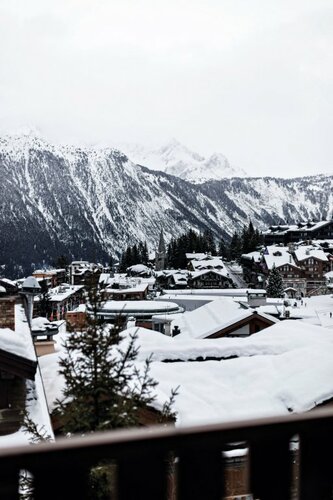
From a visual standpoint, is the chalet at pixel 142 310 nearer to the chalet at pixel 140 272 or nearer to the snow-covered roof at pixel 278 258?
the snow-covered roof at pixel 278 258

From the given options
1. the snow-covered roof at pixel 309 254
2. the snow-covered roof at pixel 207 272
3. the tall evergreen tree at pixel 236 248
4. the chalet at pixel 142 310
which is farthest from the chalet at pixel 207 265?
the chalet at pixel 142 310

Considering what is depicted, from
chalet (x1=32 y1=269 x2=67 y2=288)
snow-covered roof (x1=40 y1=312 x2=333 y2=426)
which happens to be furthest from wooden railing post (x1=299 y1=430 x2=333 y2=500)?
chalet (x1=32 y1=269 x2=67 y2=288)

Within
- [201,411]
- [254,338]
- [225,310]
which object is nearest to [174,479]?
[201,411]

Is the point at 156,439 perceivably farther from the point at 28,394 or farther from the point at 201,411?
the point at 201,411

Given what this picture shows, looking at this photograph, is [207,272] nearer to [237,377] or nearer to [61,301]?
[61,301]

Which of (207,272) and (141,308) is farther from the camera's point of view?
(207,272)

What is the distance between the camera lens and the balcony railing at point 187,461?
1533 mm

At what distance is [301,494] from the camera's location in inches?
74.2

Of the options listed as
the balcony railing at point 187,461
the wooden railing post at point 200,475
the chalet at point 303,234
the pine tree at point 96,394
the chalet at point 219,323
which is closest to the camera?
the balcony railing at point 187,461

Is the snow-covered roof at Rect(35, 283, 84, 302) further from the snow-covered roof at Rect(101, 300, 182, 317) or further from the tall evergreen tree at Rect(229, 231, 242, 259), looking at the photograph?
the tall evergreen tree at Rect(229, 231, 242, 259)

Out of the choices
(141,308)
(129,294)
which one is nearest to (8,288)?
(141,308)

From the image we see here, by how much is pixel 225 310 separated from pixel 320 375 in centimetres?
1675

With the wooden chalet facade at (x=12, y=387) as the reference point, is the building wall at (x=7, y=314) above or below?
above

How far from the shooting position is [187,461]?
1716mm
